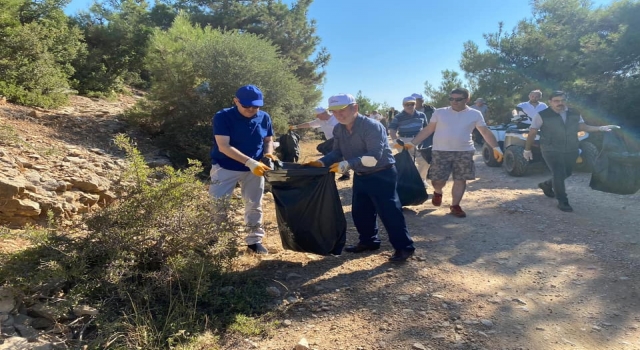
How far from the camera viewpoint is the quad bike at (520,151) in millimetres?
7021

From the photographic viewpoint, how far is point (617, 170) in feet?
17.0

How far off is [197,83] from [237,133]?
5199 mm

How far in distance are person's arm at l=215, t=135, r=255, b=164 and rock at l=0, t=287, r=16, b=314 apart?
71.4 inches

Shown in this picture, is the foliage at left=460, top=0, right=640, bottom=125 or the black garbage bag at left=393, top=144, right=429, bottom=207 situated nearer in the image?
the black garbage bag at left=393, top=144, right=429, bottom=207

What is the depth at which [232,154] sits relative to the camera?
3623 millimetres

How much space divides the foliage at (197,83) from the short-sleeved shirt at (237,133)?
12.8 ft

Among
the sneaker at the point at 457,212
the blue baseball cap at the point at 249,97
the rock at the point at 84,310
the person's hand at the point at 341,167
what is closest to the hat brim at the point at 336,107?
the person's hand at the point at 341,167

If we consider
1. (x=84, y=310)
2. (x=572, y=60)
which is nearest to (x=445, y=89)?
(x=572, y=60)

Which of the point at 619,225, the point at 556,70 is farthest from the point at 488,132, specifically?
the point at 556,70

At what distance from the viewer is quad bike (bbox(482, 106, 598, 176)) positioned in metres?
7.02

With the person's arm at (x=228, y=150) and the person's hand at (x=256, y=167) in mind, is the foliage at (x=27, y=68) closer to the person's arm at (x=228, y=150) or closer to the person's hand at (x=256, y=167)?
the person's arm at (x=228, y=150)

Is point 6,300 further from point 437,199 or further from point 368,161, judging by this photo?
point 437,199

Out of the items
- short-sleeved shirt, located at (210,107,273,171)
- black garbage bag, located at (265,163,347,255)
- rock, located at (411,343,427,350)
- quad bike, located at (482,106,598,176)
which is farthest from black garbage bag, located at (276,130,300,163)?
rock, located at (411,343,427,350)

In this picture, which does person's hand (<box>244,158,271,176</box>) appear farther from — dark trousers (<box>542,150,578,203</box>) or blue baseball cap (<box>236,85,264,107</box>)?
dark trousers (<box>542,150,578,203</box>)
